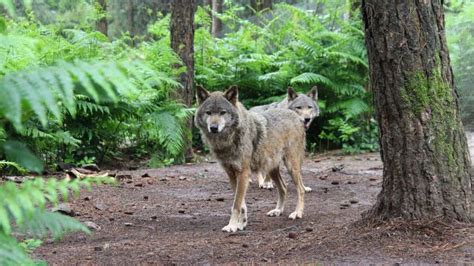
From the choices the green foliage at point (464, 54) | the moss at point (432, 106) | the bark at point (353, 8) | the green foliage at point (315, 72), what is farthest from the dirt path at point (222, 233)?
the bark at point (353, 8)

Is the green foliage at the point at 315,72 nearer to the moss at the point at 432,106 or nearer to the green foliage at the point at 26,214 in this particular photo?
the moss at the point at 432,106

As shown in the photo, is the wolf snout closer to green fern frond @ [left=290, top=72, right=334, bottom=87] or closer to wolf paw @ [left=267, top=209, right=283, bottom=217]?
wolf paw @ [left=267, top=209, right=283, bottom=217]

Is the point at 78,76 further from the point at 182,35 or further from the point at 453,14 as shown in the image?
the point at 453,14

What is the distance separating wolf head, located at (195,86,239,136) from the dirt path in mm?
1005

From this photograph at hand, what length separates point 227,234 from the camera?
19.3 feet

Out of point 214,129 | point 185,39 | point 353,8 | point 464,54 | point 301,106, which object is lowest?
point 214,129

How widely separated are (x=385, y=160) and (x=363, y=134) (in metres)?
8.80

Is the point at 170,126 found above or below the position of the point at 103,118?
below

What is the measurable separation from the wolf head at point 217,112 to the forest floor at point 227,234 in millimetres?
1004

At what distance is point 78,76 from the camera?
1.52m

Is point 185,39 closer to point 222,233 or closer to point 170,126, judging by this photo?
point 170,126

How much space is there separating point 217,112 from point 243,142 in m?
0.44

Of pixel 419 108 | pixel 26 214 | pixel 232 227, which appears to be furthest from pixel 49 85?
pixel 232 227

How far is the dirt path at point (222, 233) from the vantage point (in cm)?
455
